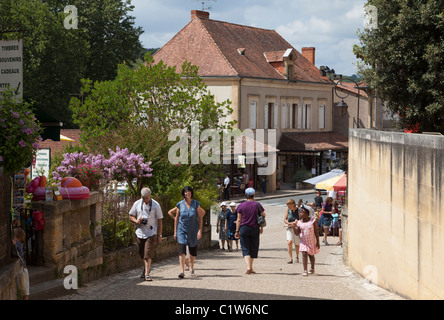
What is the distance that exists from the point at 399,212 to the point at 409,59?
982 centimetres

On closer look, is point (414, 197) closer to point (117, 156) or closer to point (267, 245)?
point (117, 156)

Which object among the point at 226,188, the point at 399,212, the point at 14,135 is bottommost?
the point at 226,188

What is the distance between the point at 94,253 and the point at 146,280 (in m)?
0.99

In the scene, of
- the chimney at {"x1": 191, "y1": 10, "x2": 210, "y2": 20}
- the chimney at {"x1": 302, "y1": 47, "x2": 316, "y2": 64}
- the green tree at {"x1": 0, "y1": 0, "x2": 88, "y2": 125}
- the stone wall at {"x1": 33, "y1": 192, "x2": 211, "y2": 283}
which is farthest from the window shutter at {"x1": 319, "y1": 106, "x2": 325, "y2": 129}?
the stone wall at {"x1": 33, "y1": 192, "x2": 211, "y2": 283}

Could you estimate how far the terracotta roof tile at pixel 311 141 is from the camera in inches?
1892

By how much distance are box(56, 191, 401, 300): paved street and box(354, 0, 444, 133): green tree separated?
601 centimetres

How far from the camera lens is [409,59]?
19594mm

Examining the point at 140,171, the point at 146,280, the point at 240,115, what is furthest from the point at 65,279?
the point at 240,115

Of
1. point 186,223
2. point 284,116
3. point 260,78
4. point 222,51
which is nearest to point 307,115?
point 284,116

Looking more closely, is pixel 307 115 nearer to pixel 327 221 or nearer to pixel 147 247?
pixel 327 221

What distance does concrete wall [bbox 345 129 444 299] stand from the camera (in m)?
8.98

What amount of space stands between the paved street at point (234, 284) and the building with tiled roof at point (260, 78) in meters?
28.1

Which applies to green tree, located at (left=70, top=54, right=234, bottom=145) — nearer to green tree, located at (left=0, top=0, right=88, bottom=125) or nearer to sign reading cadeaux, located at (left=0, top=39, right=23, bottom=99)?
sign reading cadeaux, located at (left=0, top=39, right=23, bottom=99)
